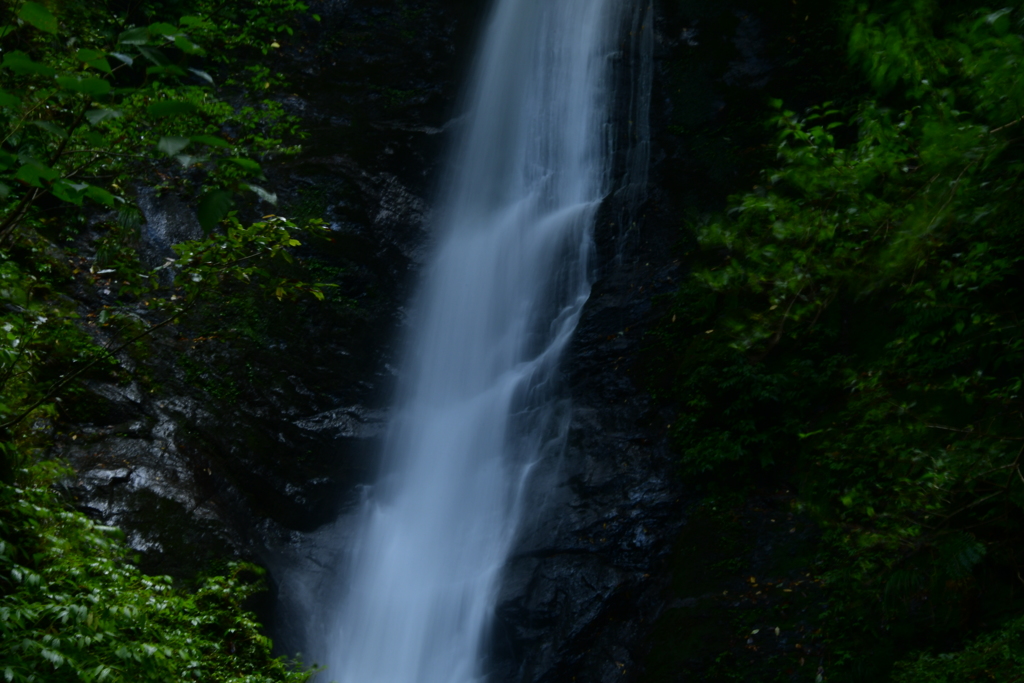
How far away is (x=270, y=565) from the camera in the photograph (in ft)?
25.5

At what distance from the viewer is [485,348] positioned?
1012cm

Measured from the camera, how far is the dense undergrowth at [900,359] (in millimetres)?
3334

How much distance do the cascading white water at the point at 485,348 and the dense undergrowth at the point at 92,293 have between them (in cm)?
192

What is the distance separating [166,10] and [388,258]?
5046 mm

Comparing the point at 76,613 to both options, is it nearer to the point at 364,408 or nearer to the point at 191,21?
the point at 191,21

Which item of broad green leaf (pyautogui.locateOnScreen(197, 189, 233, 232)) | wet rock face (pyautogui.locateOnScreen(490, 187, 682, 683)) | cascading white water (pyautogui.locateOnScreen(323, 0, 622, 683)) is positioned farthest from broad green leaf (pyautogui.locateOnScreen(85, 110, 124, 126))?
cascading white water (pyautogui.locateOnScreen(323, 0, 622, 683))

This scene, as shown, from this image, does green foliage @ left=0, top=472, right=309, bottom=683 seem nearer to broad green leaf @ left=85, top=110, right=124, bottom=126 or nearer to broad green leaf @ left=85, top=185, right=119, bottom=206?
broad green leaf @ left=85, top=185, right=119, bottom=206

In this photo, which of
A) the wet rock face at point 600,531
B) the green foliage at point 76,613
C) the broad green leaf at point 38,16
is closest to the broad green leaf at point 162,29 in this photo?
the broad green leaf at point 38,16

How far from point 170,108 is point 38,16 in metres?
0.54

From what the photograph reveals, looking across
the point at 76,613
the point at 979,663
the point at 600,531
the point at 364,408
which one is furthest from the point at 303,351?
the point at 979,663

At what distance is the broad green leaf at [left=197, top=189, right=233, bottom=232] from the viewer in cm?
167

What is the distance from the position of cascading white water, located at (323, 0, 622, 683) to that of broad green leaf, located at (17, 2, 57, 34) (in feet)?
21.8

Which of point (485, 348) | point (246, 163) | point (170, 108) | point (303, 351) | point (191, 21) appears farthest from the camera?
point (485, 348)

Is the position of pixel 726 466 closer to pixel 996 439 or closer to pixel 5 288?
pixel 996 439
